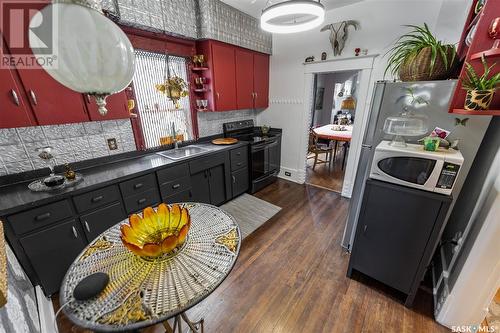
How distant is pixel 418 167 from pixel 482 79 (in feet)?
1.88

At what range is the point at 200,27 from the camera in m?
2.45

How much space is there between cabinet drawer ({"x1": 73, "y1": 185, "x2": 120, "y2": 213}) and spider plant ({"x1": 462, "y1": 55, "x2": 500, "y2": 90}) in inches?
107

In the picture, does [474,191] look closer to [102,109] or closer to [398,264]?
[398,264]

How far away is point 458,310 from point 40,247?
308cm

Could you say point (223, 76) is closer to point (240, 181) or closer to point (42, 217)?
point (240, 181)

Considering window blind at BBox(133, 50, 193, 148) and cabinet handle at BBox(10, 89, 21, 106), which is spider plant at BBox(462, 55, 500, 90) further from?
cabinet handle at BBox(10, 89, 21, 106)

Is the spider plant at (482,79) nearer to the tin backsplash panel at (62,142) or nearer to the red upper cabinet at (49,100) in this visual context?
the red upper cabinet at (49,100)

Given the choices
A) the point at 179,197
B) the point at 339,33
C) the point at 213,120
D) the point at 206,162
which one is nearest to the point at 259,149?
the point at 213,120

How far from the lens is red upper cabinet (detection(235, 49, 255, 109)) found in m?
3.01

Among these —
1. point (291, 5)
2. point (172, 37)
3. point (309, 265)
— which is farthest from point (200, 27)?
point (309, 265)

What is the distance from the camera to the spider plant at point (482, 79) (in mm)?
1085

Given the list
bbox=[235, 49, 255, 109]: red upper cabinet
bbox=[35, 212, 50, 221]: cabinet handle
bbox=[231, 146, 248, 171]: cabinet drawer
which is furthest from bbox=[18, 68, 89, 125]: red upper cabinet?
bbox=[235, 49, 255, 109]: red upper cabinet

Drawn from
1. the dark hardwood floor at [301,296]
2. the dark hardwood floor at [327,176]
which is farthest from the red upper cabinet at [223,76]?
the dark hardwood floor at [327,176]

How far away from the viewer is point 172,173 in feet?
7.22
